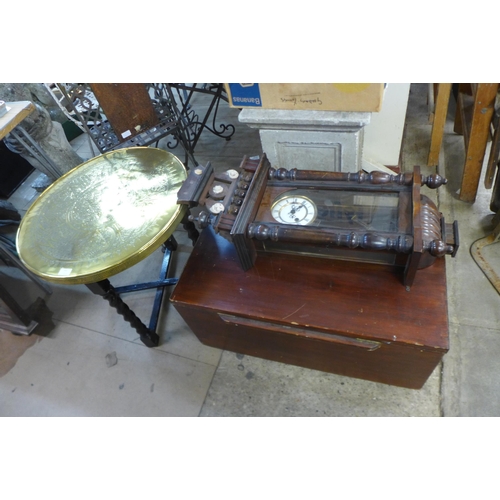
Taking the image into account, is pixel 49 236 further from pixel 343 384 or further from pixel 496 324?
pixel 496 324

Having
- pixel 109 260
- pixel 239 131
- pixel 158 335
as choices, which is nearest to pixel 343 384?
pixel 158 335

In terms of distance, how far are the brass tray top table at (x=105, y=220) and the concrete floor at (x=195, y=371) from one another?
231mm

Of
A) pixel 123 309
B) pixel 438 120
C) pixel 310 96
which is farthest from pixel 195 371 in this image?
pixel 438 120

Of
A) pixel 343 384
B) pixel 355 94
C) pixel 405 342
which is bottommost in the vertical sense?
pixel 343 384

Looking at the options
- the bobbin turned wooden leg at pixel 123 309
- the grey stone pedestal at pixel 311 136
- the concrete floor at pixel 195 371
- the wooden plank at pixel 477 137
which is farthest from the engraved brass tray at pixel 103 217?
the wooden plank at pixel 477 137

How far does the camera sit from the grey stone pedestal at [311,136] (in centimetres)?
171

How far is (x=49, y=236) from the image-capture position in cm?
156

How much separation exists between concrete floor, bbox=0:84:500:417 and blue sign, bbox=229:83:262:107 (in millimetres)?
1058

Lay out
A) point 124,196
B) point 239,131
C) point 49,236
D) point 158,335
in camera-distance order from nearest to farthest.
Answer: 1. point 49,236
2. point 124,196
3. point 158,335
4. point 239,131

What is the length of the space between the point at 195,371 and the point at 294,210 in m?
1.03

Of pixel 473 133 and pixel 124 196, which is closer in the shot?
pixel 124 196

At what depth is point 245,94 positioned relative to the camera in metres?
1.76

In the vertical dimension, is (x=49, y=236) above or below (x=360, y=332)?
above

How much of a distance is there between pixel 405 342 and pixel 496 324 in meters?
0.88
